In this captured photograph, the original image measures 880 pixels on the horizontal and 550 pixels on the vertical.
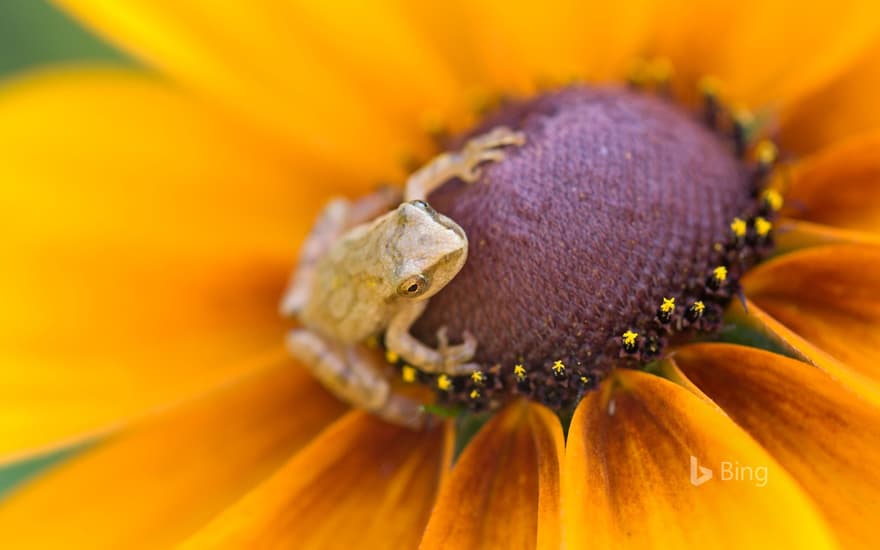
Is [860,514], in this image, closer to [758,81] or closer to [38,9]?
[758,81]

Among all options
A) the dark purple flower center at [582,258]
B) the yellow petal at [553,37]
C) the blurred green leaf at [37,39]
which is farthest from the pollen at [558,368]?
the blurred green leaf at [37,39]

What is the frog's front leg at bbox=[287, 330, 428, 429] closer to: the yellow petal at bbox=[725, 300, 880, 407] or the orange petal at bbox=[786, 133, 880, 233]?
the yellow petal at bbox=[725, 300, 880, 407]

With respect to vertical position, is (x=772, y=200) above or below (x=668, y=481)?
above

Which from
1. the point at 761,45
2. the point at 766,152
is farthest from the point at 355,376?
the point at 761,45

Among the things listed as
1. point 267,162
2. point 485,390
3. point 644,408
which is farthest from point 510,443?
point 267,162

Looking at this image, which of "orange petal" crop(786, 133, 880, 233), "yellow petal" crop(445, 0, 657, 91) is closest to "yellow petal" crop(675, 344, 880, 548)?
"orange petal" crop(786, 133, 880, 233)

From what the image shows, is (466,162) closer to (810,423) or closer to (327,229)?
(327,229)
